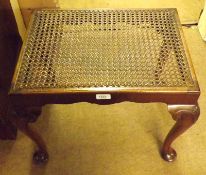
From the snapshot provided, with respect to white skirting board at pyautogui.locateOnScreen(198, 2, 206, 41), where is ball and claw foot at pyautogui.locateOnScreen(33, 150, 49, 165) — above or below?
below

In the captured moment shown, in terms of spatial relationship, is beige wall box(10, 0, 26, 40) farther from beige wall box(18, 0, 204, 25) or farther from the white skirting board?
the white skirting board

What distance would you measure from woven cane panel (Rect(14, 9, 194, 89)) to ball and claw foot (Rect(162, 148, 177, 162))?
411 millimetres

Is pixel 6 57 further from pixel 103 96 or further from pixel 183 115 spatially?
pixel 183 115

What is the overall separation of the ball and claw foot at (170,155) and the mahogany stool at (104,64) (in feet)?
0.19

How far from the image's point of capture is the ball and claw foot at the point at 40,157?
116 cm

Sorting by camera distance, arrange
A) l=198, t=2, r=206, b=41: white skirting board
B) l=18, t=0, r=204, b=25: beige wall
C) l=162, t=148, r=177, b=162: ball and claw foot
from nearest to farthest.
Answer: l=162, t=148, r=177, b=162: ball and claw foot → l=198, t=2, r=206, b=41: white skirting board → l=18, t=0, r=204, b=25: beige wall

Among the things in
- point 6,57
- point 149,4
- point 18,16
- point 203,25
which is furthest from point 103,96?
point 149,4

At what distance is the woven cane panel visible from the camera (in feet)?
2.86

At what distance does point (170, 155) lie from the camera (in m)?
1.16

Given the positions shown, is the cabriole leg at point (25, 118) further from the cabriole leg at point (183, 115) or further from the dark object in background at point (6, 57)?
the cabriole leg at point (183, 115)

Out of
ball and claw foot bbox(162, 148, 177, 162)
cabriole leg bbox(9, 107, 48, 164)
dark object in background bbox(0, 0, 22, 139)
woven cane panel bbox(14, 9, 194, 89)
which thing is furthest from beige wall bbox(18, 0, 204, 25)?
cabriole leg bbox(9, 107, 48, 164)

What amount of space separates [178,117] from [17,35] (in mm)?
930

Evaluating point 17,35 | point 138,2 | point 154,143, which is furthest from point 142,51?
point 138,2

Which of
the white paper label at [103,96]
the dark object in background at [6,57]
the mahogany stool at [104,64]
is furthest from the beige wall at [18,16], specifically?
the white paper label at [103,96]
